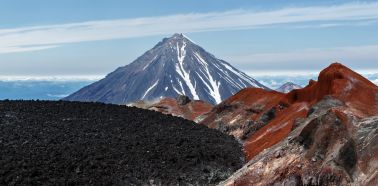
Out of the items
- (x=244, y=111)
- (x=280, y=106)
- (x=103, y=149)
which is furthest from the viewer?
(x=244, y=111)

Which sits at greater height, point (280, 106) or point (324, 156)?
point (280, 106)

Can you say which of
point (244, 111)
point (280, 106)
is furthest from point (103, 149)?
point (244, 111)

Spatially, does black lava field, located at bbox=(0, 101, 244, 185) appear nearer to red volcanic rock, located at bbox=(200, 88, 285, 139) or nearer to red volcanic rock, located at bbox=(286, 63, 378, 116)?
red volcanic rock, located at bbox=(200, 88, 285, 139)

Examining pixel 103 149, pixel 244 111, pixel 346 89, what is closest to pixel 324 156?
pixel 103 149

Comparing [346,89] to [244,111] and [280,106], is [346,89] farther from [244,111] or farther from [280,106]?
[244,111]

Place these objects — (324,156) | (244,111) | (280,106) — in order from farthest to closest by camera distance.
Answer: (244,111) → (280,106) → (324,156)

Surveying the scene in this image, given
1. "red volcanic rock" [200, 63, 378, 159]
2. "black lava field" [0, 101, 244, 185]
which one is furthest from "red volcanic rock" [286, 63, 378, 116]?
"black lava field" [0, 101, 244, 185]

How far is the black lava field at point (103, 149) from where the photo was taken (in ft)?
177

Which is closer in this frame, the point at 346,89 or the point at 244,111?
the point at 346,89

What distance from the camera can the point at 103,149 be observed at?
6256 centimetres

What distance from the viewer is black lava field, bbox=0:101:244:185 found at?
54.0 metres

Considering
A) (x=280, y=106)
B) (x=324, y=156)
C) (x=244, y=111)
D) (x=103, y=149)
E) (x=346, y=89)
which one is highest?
(x=346, y=89)

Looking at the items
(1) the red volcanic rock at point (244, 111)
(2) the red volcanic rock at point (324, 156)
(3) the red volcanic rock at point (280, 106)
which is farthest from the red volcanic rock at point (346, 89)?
(2) the red volcanic rock at point (324, 156)

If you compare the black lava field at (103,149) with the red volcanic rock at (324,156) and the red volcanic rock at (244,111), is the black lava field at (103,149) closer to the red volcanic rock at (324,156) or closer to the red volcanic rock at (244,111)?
the red volcanic rock at (244,111)
